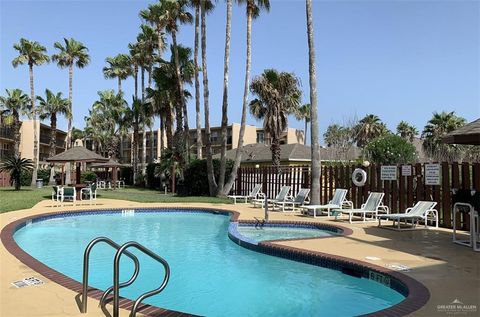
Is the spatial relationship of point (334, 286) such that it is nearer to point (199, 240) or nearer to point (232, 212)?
point (199, 240)

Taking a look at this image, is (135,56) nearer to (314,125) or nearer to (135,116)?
(135,116)

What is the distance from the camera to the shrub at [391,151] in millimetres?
27766

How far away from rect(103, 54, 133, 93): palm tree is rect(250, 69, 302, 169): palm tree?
18.5m

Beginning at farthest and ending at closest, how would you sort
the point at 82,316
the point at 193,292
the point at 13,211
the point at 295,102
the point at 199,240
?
the point at 295,102
the point at 13,211
the point at 199,240
the point at 193,292
the point at 82,316

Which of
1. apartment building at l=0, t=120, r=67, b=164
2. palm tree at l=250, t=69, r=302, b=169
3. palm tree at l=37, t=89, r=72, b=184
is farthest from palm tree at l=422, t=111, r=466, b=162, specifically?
apartment building at l=0, t=120, r=67, b=164

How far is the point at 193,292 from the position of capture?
20.4 feet

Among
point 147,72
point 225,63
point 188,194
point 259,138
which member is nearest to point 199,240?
point 225,63

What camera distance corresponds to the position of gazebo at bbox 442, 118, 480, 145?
23.7 ft

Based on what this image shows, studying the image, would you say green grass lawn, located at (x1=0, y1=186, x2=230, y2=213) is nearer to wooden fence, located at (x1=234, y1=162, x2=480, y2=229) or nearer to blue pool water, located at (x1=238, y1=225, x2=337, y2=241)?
wooden fence, located at (x1=234, y1=162, x2=480, y2=229)

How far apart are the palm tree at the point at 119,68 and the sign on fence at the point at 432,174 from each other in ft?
116

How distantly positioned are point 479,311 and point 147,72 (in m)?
37.2

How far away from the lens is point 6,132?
5162cm

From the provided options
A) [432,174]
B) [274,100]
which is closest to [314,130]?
[432,174]

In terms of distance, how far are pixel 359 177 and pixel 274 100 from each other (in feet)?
48.2
